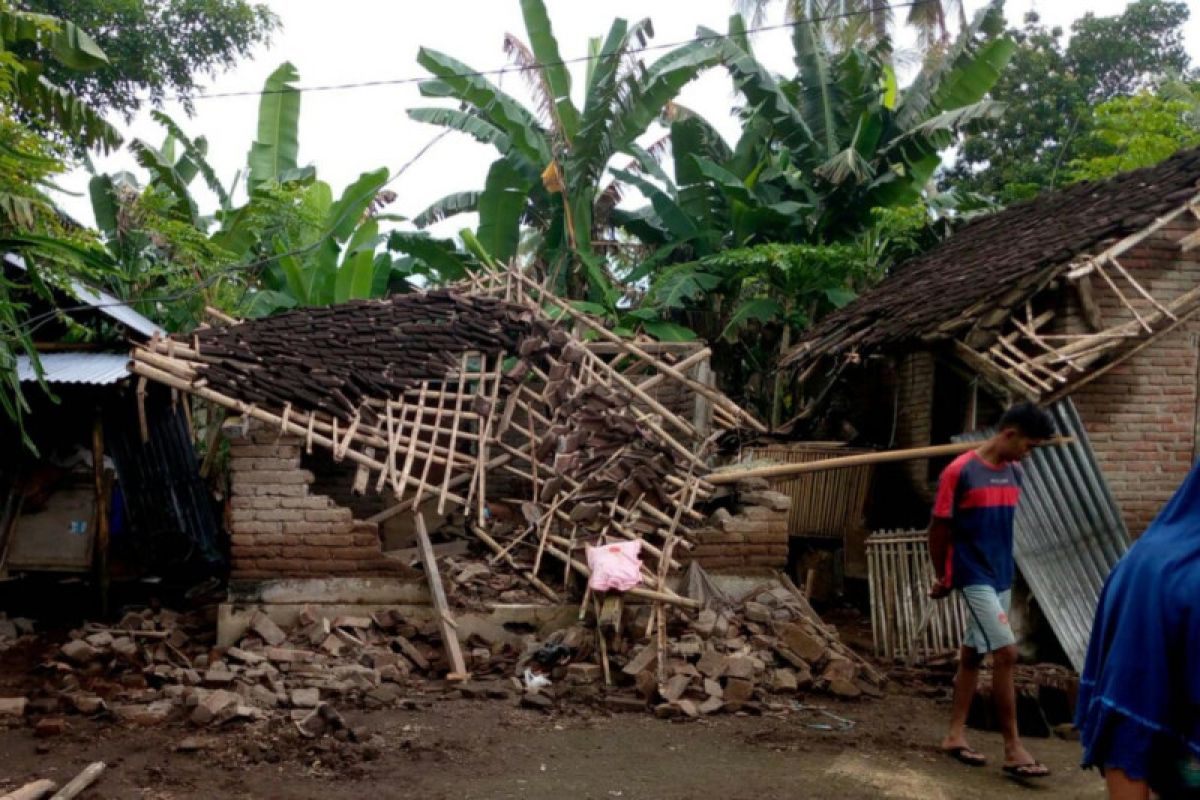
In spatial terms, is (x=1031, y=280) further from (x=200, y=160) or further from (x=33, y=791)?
(x=200, y=160)

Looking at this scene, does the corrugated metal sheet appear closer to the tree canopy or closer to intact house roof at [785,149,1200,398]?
intact house roof at [785,149,1200,398]

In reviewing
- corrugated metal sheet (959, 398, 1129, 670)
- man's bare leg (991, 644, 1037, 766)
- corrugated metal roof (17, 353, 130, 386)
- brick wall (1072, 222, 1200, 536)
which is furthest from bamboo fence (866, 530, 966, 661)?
corrugated metal roof (17, 353, 130, 386)

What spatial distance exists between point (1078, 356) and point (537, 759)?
552 cm

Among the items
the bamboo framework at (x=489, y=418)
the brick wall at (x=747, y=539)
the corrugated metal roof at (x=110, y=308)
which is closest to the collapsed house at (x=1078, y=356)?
the brick wall at (x=747, y=539)

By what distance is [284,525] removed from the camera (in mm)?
8734

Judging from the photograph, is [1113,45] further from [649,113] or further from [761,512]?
[761,512]

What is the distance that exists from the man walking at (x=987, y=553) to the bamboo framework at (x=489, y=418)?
2.69 metres

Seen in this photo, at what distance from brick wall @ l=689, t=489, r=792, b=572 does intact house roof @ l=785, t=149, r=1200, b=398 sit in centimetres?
204

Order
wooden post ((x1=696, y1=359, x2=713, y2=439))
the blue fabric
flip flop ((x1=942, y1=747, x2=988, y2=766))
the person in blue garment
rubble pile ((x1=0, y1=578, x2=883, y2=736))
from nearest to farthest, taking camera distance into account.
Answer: the person in blue garment
the blue fabric
flip flop ((x1=942, y1=747, x2=988, y2=766))
rubble pile ((x1=0, y1=578, x2=883, y2=736))
wooden post ((x1=696, y1=359, x2=713, y2=439))

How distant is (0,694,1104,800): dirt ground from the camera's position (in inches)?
216

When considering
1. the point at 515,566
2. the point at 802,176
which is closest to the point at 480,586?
the point at 515,566

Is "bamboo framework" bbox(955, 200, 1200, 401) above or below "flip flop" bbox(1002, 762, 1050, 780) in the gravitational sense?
above

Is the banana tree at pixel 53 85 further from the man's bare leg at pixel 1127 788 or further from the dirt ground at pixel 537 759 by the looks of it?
the man's bare leg at pixel 1127 788

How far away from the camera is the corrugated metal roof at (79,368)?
10125 mm
